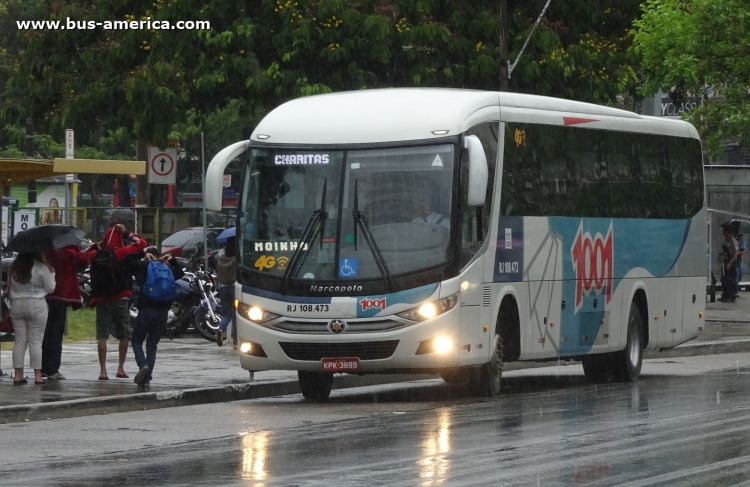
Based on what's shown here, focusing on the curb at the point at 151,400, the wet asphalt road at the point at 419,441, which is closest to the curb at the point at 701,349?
the wet asphalt road at the point at 419,441

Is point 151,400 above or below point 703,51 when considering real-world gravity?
below

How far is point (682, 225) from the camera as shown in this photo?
69.9 ft

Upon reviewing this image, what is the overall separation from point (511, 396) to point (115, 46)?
15.7m

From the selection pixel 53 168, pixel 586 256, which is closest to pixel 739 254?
pixel 586 256

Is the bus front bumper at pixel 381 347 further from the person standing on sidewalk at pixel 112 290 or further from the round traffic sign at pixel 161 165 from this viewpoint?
the round traffic sign at pixel 161 165

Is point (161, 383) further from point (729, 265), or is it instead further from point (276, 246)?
point (729, 265)

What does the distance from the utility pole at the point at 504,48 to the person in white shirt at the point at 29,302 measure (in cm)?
1290

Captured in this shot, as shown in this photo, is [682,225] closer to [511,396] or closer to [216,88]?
[511,396]

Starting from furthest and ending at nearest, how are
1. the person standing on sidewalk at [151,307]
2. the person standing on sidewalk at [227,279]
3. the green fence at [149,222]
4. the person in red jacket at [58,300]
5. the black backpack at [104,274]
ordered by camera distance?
the green fence at [149,222], the person standing on sidewalk at [227,279], the person in red jacket at [58,300], the black backpack at [104,274], the person standing on sidewalk at [151,307]

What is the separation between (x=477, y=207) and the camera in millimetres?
16547

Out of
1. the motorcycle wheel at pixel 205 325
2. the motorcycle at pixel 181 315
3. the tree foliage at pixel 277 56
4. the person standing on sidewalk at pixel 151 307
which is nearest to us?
the person standing on sidewalk at pixel 151 307

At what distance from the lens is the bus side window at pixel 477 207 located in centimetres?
1627

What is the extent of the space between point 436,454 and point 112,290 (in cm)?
749

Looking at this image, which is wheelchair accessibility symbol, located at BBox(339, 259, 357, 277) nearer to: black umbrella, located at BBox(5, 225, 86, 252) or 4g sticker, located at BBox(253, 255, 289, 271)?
4g sticker, located at BBox(253, 255, 289, 271)
